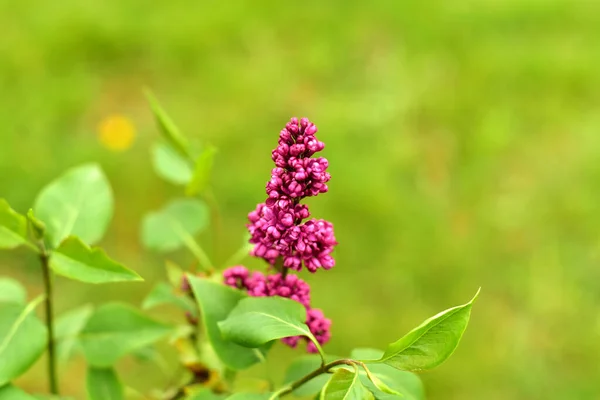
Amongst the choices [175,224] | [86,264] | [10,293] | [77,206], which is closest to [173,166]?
[175,224]

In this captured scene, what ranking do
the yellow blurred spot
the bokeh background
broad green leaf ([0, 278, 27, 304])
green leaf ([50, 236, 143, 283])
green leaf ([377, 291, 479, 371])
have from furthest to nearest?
the yellow blurred spot
the bokeh background
broad green leaf ([0, 278, 27, 304])
green leaf ([50, 236, 143, 283])
green leaf ([377, 291, 479, 371])

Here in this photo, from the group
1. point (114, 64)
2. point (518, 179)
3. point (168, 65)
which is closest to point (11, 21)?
point (114, 64)

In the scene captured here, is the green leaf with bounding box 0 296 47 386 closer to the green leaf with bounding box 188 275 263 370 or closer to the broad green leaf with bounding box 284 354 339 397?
the green leaf with bounding box 188 275 263 370

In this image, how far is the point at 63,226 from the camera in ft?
4.00

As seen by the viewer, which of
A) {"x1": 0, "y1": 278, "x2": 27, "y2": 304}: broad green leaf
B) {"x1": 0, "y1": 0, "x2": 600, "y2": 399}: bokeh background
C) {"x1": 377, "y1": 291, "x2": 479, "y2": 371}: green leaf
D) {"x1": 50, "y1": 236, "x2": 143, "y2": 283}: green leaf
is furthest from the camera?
{"x1": 0, "y1": 0, "x2": 600, "y2": 399}: bokeh background

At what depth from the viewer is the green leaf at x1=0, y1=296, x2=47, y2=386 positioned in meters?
1.03

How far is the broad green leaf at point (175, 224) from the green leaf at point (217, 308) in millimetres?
468

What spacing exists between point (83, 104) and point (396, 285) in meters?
1.61

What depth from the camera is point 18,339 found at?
1.07 metres

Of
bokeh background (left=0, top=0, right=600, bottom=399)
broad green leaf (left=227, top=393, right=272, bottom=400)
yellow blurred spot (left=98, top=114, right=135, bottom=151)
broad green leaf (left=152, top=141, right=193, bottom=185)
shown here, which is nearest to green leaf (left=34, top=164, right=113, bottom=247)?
broad green leaf (left=152, top=141, right=193, bottom=185)

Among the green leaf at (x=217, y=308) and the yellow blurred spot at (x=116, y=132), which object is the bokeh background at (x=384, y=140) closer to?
the yellow blurred spot at (x=116, y=132)

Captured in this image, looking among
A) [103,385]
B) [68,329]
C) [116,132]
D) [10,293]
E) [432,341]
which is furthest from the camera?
[116,132]

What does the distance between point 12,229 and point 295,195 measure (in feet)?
1.49

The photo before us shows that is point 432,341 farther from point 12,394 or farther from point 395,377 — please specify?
point 12,394
